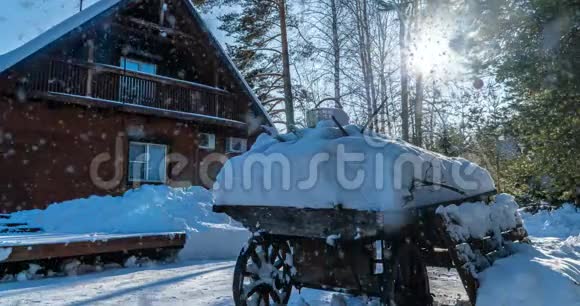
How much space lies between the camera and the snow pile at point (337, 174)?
331 cm

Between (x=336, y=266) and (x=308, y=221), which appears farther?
(x=336, y=266)

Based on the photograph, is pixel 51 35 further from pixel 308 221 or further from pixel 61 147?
pixel 308 221

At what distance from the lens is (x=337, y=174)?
3420 millimetres

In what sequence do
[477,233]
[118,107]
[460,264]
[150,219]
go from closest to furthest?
[460,264], [477,233], [150,219], [118,107]

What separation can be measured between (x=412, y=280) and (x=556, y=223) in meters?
10.5

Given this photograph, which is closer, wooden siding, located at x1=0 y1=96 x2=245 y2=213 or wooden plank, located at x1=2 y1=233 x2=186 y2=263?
wooden plank, located at x1=2 y1=233 x2=186 y2=263

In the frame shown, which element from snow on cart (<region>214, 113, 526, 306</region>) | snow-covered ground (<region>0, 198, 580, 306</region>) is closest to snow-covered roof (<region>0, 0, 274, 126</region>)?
snow-covered ground (<region>0, 198, 580, 306</region>)

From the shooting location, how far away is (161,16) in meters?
13.2

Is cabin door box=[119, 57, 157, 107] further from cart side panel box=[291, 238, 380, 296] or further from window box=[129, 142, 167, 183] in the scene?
cart side panel box=[291, 238, 380, 296]

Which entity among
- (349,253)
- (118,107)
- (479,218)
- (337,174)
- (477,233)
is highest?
(118,107)

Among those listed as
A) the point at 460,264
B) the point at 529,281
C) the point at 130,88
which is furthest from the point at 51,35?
the point at 529,281

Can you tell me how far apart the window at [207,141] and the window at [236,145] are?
0.60m

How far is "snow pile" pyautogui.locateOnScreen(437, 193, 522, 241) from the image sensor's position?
3588 millimetres

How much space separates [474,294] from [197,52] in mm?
12975
